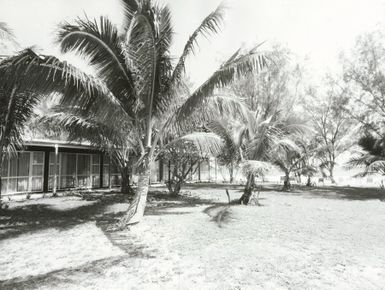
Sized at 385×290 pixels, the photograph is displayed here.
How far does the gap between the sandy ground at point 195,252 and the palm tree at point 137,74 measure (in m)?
1.48

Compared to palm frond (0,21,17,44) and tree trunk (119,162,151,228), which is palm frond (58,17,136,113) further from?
palm frond (0,21,17,44)

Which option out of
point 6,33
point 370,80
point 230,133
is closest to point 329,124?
point 370,80

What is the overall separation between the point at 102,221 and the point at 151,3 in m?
5.87

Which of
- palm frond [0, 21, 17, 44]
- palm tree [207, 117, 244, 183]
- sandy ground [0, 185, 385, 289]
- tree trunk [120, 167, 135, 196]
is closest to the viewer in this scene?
sandy ground [0, 185, 385, 289]

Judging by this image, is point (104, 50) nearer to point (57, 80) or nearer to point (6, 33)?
point (57, 80)

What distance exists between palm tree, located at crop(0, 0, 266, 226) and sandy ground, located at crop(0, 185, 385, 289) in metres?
1.48

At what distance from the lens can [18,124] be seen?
31.0 feet

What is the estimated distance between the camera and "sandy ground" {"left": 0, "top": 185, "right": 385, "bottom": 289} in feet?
13.4

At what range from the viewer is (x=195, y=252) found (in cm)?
534

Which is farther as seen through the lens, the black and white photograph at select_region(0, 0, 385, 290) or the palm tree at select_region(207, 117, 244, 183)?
the palm tree at select_region(207, 117, 244, 183)

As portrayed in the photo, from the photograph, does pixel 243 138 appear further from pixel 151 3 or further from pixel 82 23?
A: pixel 82 23

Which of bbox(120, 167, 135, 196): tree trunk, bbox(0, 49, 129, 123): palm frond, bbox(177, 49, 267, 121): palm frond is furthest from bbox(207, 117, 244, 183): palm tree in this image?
bbox(120, 167, 135, 196): tree trunk

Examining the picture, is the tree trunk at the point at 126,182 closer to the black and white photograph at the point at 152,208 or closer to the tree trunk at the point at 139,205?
the black and white photograph at the point at 152,208

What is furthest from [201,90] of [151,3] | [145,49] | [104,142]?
[104,142]
